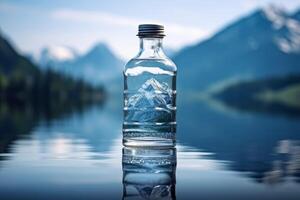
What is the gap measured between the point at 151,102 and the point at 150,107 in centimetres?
8

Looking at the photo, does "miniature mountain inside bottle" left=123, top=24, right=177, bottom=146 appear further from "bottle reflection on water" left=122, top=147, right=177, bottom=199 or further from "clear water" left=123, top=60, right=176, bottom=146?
"bottle reflection on water" left=122, top=147, right=177, bottom=199

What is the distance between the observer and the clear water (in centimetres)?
1030

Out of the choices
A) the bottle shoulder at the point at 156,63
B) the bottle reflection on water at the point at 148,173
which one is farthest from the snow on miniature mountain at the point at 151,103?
the bottle reflection on water at the point at 148,173

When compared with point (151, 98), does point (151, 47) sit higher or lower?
higher

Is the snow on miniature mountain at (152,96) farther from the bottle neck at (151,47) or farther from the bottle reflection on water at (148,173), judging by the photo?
the bottle reflection on water at (148,173)

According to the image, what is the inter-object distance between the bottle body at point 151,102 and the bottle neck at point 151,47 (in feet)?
0.09

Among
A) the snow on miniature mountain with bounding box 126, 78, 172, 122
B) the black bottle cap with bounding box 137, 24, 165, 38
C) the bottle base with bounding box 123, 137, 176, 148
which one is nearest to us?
the black bottle cap with bounding box 137, 24, 165, 38

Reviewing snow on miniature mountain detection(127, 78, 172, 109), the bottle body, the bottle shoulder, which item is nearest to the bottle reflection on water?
the bottle body

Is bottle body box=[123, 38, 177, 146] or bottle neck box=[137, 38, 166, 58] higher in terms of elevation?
bottle neck box=[137, 38, 166, 58]

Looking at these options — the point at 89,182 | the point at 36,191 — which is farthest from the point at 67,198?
the point at 89,182

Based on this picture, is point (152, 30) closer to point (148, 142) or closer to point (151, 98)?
point (151, 98)

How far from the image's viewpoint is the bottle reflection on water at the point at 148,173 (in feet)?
20.8

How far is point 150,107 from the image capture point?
1029 centimetres

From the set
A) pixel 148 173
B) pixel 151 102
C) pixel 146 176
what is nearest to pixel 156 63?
pixel 151 102
